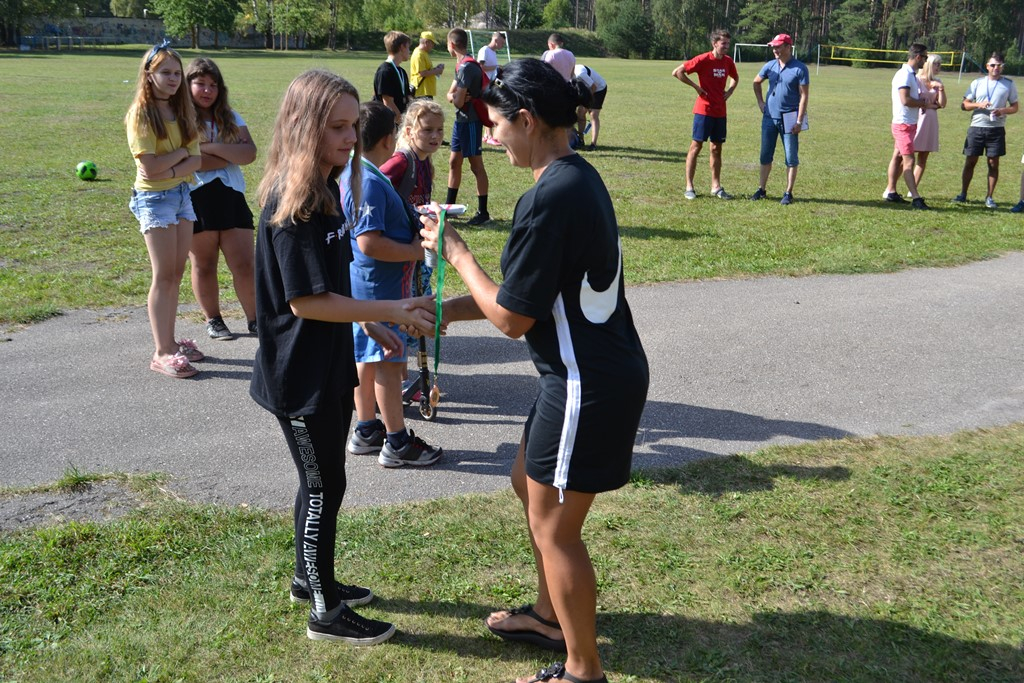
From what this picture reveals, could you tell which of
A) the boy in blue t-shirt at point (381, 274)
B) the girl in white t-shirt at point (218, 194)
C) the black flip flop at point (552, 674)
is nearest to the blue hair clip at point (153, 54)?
the girl in white t-shirt at point (218, 194)

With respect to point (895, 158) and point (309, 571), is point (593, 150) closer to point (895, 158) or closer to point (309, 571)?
point (895, 158)

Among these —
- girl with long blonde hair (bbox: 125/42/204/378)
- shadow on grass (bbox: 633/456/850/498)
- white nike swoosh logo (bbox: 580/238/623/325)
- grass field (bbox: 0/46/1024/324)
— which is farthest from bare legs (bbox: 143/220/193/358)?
white nike swoosh logo (bbox: 580/238/623/325)

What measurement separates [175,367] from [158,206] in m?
1.07

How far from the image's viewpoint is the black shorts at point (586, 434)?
2684mm

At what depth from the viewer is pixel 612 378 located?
2674 millimetres

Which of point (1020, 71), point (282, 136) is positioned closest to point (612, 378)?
point (282, 136)

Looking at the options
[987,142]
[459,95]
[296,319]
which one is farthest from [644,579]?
[987,142]

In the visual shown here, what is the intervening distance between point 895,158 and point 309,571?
11510 millimetres

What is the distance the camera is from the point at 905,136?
1212 centimetres

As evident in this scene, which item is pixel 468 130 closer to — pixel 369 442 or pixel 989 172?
pixel 369 442

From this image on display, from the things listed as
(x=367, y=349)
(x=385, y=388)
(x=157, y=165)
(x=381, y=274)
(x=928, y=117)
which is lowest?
(x=385, y=388)

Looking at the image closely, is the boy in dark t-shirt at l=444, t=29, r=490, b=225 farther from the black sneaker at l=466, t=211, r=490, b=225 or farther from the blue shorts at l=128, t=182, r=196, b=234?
the blue shorts at l=128, t=182, r=196, b=234

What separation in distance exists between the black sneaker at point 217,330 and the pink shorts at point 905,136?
371 inches

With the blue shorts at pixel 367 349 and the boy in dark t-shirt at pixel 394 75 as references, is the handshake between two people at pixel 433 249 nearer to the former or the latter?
the blue shorts at pixel 367 349
